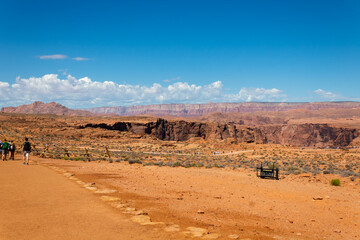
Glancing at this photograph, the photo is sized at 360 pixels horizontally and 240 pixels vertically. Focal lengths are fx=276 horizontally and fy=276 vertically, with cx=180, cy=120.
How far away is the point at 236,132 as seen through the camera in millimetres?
88688

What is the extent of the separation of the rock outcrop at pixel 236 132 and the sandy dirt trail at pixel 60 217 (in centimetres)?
6305

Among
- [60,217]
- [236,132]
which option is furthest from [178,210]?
[236,132]

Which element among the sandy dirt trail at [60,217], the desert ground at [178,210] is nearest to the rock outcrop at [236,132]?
the desert ground at [178,210]

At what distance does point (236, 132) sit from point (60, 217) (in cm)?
8446

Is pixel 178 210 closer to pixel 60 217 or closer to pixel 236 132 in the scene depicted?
pixel 60 217

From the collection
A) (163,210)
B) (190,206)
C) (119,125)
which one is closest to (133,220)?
(163,210)

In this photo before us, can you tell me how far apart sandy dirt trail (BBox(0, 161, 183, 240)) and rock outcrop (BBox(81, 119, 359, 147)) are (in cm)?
6305

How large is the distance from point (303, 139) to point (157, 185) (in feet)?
328

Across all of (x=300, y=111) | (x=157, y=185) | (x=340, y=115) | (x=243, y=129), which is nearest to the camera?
(x=157, y=185)

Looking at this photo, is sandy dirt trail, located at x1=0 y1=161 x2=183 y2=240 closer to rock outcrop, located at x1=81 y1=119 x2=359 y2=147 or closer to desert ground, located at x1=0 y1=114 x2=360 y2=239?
desert ground, located at x1=0 y1=114 x2=360 y2=239

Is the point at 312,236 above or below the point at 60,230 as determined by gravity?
below

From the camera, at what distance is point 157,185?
44.0 ft

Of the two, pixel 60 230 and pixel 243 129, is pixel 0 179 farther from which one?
pixel 243 129

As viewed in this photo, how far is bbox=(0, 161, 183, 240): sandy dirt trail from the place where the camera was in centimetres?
579
